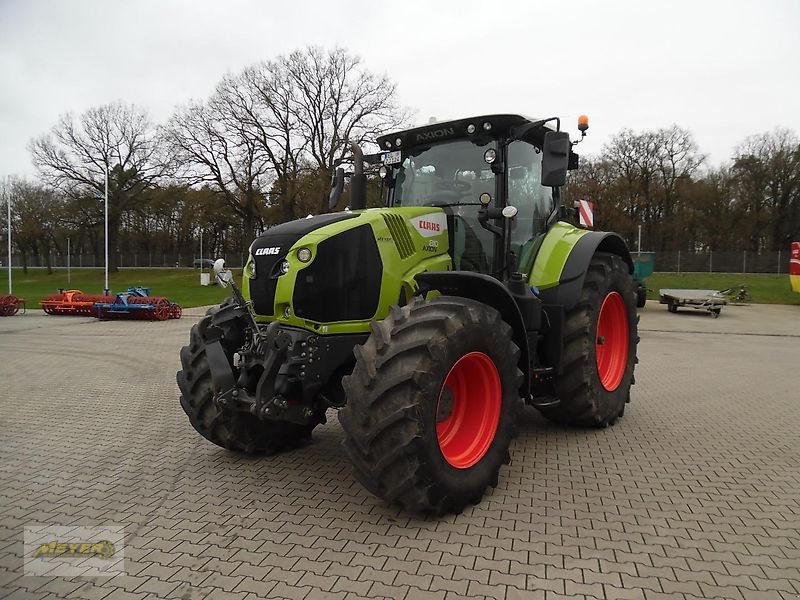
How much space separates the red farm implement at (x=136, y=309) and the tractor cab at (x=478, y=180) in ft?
43.5

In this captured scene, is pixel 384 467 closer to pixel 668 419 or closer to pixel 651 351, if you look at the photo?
pixel 668 419

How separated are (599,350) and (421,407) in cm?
323

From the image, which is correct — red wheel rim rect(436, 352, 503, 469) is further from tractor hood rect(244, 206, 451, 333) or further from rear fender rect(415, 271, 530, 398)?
tractor hood rect(244, 206, 451, 333)

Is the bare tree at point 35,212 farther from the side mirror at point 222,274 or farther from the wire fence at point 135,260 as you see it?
the side mirror at point 222,274

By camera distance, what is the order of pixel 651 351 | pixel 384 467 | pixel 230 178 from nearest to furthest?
pixel 384 467
pixel 651 351
pixel 230 178

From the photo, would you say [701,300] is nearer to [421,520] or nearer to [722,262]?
[421,520]

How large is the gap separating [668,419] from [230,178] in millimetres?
31640

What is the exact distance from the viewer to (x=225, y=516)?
343 cm

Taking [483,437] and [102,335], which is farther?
[102,335]

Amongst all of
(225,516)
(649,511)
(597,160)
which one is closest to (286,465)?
(225,516)

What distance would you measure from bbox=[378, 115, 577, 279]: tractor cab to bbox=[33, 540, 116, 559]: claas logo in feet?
9.95

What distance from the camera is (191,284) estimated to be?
3628cm

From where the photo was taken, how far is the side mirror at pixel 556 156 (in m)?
4.12

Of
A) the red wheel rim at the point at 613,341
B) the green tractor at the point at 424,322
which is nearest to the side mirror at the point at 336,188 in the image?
the green tractor at the point at 424,322
